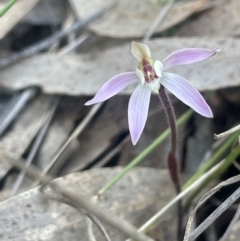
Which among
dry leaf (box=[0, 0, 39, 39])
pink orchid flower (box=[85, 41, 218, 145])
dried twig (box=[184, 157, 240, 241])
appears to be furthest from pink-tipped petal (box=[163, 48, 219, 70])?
dry leaf (box=[0, 0, 39, 39])

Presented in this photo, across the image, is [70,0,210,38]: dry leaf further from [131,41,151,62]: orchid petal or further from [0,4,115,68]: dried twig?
[131,41,151,62]: orchid petal

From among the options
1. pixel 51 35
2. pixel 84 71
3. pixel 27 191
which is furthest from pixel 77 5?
pixel 27 191

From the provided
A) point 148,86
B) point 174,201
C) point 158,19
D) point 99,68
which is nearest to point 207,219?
point 174,201

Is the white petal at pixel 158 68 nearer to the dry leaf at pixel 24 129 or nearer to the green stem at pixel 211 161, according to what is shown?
the green stem at pixel 211 161

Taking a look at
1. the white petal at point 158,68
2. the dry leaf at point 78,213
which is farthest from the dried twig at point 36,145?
the white petal at point 158,68

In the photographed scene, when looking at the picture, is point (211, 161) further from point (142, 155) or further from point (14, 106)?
point (14, 106)

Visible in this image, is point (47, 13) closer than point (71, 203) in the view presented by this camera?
No
